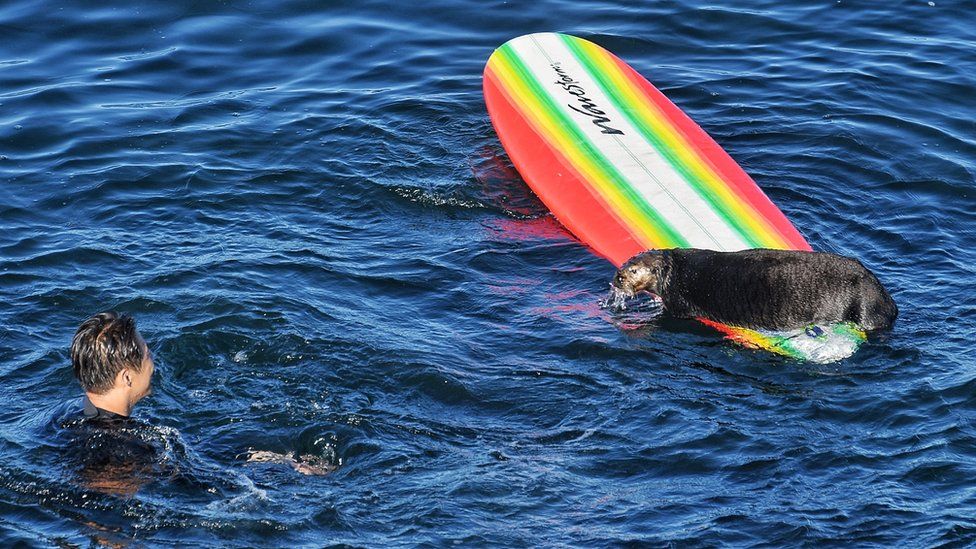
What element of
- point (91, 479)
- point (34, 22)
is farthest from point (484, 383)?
point (34, 22)

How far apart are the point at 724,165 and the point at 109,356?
615 centimetres

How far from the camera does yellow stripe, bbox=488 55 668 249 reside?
32.5ft

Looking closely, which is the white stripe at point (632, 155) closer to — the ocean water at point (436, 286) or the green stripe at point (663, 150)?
the green stripe at point (663, 150)

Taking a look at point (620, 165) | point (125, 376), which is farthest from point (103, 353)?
point (620, 165)

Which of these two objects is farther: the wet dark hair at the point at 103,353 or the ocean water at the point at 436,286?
the ocean water at the point at 436,286

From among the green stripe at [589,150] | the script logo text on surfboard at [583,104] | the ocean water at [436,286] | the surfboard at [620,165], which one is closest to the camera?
the ocean water at [436,286]

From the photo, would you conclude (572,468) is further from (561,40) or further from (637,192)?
(561,40)

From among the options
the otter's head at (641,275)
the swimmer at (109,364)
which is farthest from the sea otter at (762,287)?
the swimmer at (109,364)

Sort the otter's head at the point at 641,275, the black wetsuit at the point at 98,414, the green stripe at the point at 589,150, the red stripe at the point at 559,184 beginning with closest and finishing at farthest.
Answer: the black wetsuit at the point at 98,414, the otter's head at the point at 641,275, the green stripe at the point at 589,150, the red stripe at the point at 559,184

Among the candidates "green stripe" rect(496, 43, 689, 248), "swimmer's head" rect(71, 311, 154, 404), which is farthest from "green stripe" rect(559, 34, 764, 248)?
"swimmer's head" rect(71, 311, 154, 404)

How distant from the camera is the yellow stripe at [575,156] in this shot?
32.5 feet

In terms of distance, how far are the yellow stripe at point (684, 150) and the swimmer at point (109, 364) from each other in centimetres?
504

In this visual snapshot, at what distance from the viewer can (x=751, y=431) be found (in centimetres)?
753

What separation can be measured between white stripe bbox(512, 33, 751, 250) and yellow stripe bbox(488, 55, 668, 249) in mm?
159
